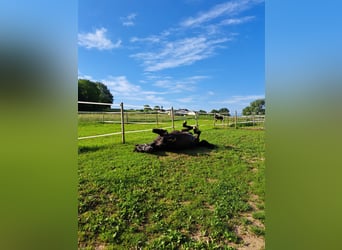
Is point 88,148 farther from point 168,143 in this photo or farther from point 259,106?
point 259,106

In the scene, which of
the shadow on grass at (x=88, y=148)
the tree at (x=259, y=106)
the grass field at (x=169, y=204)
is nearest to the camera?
the tree at (x=259, y=106)

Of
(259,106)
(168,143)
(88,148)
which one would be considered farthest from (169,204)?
(88,148)

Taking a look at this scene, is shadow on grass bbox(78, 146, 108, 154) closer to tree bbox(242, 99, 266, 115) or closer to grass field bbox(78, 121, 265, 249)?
grass field bbox(78, 121, 265, 249)

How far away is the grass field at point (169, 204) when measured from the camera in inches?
49.6

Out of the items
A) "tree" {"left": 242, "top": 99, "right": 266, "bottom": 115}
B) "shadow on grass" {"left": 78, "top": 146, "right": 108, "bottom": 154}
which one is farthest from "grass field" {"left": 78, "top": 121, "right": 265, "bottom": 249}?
"tree" {"left": 242, "top": 99, "right": 266, "bottom": 115}

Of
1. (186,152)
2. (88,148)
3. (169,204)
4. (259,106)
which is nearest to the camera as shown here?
(259,106)

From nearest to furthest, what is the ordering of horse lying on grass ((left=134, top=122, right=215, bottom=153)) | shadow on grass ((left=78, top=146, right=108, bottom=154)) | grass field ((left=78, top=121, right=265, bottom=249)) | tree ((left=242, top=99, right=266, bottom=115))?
tree ((left=242, top=99, right=266, bottom=115)), grass field ((left=78, top=121, right=265, bottom=249)), shadow on grass ((left=78, top=146, right=108, bottom=154)), horse lying on grass ((left=134, top=122, right=215, bottom=153))

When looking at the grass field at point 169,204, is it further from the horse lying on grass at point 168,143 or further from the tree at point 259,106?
the tree at point 259,106

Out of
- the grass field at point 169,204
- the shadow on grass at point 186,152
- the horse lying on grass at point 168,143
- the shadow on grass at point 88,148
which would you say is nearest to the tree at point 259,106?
the grass field at point 169,204

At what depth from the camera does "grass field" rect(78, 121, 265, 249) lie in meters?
1.26

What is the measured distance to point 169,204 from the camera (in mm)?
1724

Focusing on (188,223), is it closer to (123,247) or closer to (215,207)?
(215,207)
